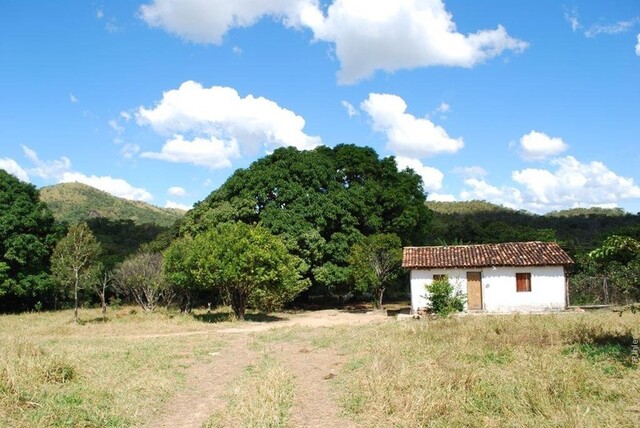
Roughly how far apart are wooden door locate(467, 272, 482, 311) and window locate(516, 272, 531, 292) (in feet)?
6.33

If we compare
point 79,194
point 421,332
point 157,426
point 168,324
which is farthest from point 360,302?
point 79,194

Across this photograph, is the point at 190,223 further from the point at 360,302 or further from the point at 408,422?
the point at 408,422

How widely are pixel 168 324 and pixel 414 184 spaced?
Result: 1966cm

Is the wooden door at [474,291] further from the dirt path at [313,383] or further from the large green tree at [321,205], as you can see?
the dirt path at [313,383]

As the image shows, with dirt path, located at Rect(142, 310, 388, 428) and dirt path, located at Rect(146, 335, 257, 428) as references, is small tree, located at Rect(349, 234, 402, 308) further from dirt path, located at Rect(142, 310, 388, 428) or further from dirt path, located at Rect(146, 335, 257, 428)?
dirt path, located at Rect(146, 335, 257, 428)

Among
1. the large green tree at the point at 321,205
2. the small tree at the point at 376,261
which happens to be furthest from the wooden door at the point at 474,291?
the large green tree at the point at 321,205

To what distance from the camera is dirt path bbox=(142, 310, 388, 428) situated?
8.53m

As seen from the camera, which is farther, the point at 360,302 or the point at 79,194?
the point at 79,194

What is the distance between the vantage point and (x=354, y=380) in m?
10.6

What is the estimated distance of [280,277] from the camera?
24766 millimetres

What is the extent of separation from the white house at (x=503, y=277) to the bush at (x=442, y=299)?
1.72 metres

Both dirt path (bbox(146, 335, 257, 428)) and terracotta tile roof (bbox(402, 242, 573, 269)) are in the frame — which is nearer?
dirt path (bbox(146, 335, 257, 428))

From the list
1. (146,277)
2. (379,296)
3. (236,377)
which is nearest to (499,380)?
(236,377)

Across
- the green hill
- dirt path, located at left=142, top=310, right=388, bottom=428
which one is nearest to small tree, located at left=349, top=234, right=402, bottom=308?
dirt path, located at left=142, top=310, right=388, bottom=428
